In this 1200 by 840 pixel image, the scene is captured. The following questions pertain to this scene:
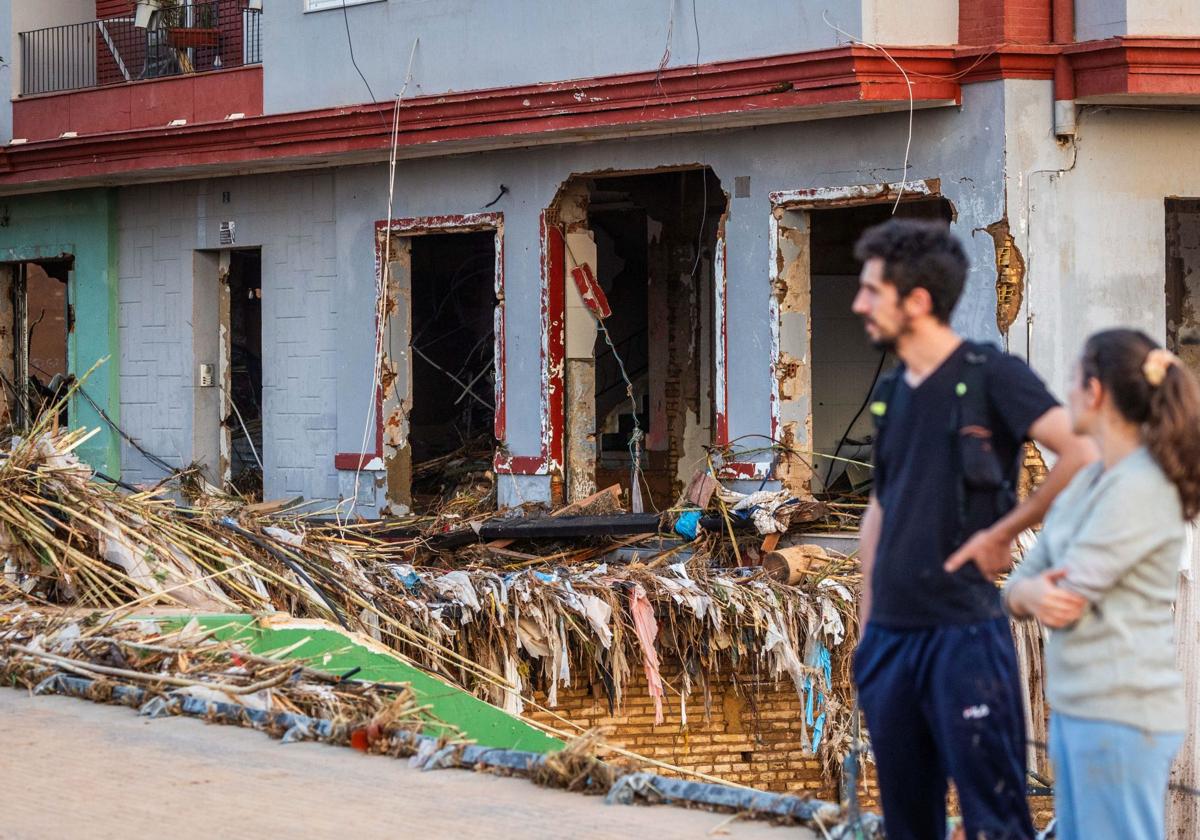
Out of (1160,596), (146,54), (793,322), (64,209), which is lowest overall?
(1160,596)

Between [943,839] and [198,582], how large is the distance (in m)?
6.23

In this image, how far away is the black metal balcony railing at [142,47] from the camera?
54.8 feet

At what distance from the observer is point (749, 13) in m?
12.0

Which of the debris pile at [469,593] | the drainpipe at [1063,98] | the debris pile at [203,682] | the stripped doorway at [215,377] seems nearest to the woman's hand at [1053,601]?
the debris pile at [203,682]

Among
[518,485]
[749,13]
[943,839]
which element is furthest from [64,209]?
[943,839]

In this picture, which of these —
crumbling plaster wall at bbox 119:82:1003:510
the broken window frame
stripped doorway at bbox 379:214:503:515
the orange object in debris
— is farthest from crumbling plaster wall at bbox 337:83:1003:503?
stripped doorway at bbox 379:214:503:515

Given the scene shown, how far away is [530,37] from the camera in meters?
13.2

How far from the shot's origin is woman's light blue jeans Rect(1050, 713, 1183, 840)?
357cm

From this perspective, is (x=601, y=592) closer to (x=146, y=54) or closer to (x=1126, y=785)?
(x=1126, y=785)

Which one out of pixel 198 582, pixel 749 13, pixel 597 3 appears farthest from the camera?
pixel 597 3

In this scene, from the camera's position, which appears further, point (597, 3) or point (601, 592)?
point (597, 3)

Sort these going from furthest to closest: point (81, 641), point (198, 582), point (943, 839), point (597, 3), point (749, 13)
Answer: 1. point (597, 3)
2. point (749, 13)
3. point (198, 582)
4. point (81, 641)
5. point (943, 839)

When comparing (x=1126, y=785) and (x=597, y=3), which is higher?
(x=597, y=3)

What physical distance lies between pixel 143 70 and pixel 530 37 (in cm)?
568
